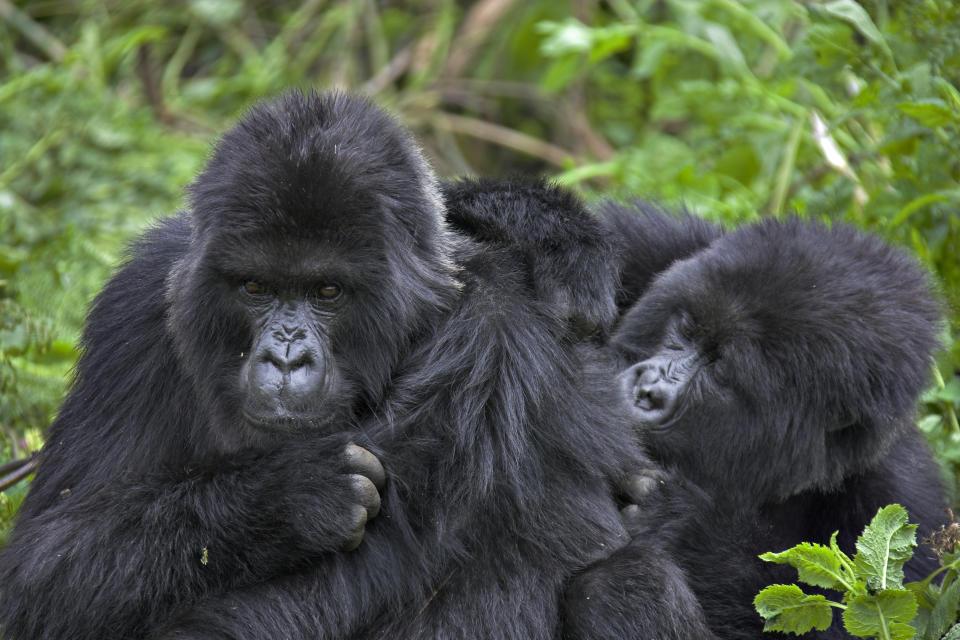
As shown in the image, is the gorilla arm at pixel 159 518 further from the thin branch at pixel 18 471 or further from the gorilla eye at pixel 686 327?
the gorilla eye at pixel 686 327

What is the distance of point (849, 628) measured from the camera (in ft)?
9.23

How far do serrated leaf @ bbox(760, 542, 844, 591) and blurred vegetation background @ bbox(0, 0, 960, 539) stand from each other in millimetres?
1313

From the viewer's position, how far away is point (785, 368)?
11.7 feet

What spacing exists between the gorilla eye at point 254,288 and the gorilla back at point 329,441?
10mm

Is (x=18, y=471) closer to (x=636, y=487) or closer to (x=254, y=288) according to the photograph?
(x=254, y=288)

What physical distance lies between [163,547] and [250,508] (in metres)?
0.24

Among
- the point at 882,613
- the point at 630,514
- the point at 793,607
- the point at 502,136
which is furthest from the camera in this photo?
the point at 502,136

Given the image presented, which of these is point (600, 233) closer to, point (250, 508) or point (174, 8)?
point (250, 508)

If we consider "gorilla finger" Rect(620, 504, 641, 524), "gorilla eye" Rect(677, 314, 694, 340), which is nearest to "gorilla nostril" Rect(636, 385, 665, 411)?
"gorilla eye" Rect(677, 314, 694, 340)

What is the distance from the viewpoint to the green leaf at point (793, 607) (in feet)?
9.39

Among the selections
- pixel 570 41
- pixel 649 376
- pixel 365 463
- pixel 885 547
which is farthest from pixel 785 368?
pixel 570 41

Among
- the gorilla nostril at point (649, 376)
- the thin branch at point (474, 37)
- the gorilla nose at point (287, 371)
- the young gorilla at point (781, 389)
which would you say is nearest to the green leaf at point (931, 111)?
the young gorilla at point (781, 389)

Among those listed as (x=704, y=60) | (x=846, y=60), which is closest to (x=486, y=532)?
(x=846, y=60)

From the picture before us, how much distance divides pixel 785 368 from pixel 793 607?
34.9 inches
